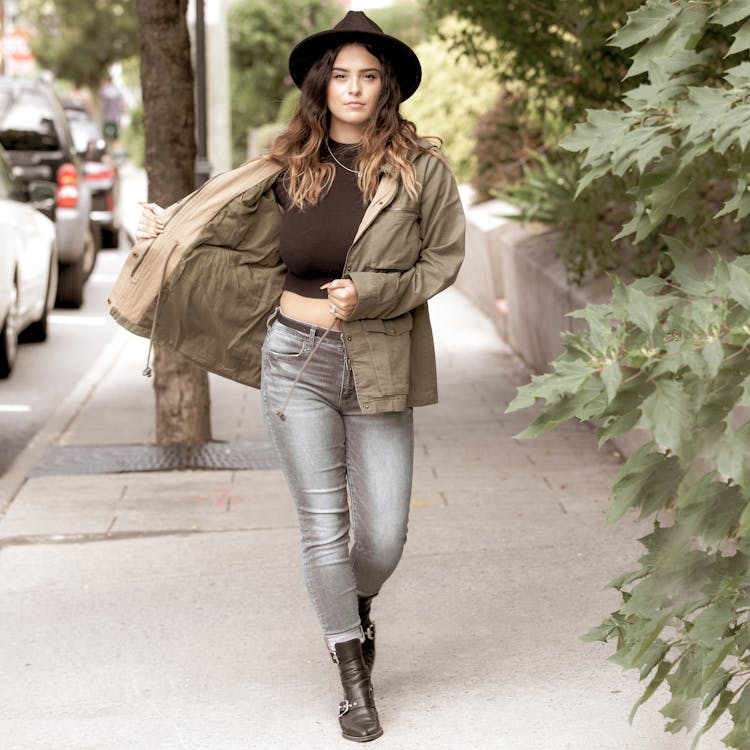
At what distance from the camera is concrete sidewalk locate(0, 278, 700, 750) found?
4496 mm

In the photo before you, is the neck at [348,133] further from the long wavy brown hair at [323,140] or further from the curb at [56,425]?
the curb at [56,425]

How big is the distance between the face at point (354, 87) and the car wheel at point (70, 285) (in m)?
10.9

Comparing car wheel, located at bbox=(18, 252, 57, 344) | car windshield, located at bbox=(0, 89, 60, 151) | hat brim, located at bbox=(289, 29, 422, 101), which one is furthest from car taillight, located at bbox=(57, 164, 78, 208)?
hat brim, located at bbox=(289, 29, 422, 101)

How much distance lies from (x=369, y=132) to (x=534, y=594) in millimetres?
2077

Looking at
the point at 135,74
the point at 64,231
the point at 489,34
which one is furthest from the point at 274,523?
the point at 135,74

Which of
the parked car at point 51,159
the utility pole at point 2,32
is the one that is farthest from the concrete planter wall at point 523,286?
the utility pole at point 2,32

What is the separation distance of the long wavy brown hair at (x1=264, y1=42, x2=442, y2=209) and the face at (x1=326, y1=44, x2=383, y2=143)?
17 mm

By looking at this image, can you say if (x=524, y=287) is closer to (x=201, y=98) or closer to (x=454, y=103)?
(x=201, y=98)

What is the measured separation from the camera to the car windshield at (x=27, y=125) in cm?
1517

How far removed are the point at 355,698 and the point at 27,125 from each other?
1181 cm

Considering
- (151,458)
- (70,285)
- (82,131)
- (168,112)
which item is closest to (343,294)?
(151,458)

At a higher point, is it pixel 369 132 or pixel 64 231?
pixel 369 132

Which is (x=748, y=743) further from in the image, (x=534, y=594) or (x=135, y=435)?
(x=135, y=435)

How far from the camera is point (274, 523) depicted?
683 cm
